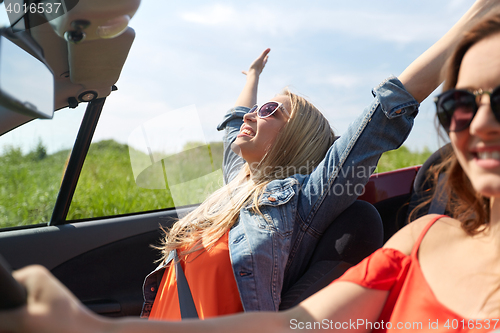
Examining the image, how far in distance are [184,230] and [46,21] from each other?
3.15ft

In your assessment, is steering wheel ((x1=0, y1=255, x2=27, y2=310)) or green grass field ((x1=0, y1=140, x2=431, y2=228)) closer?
steering wheel ((x1=0, y1=255, x2=27, y2=310))

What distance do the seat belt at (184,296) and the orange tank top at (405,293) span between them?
0.71 metres

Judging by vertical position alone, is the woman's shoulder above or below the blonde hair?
above

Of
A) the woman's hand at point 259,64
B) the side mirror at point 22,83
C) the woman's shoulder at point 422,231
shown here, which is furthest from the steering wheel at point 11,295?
the woman's hand at point 259,64

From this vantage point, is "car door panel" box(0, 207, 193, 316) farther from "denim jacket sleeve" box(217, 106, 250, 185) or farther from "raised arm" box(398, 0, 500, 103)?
"raised arm" box(398, 0, 500, 103)

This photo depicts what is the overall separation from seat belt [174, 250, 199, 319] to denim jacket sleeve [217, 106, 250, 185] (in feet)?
2.13

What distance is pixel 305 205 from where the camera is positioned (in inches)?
56.4

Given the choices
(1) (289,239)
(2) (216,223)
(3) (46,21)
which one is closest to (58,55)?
(3) (46,21)

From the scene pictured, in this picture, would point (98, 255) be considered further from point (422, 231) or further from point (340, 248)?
point (422, 231)

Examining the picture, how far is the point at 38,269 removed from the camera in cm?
46

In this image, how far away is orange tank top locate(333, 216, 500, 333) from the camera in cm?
68

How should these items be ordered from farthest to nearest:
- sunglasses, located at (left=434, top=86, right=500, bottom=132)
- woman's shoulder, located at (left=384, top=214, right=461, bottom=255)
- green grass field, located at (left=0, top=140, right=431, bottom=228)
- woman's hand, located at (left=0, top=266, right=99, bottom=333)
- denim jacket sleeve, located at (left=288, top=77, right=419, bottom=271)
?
1. green grass field, located at (left=0, top=140, right=431, bottom=228)
2. denim jacket sleeve, located at (left=288, top=77, right=419, bottom=271)
3. woman's shoulder, located at (left=384, top=214, right=461, bottom=255)
4. sunglasses, located at (left=434, top=86, right=500, bottom=132)
5. woman's hand, located at (left=0, top=266, right=99, bottom=333)

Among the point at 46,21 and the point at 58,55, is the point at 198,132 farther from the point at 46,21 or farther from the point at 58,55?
the point at 46,21

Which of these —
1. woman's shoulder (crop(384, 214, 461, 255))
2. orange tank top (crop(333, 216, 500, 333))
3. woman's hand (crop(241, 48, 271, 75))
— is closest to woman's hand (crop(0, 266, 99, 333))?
orange tank top (crop(333, 216, 500, 333))
